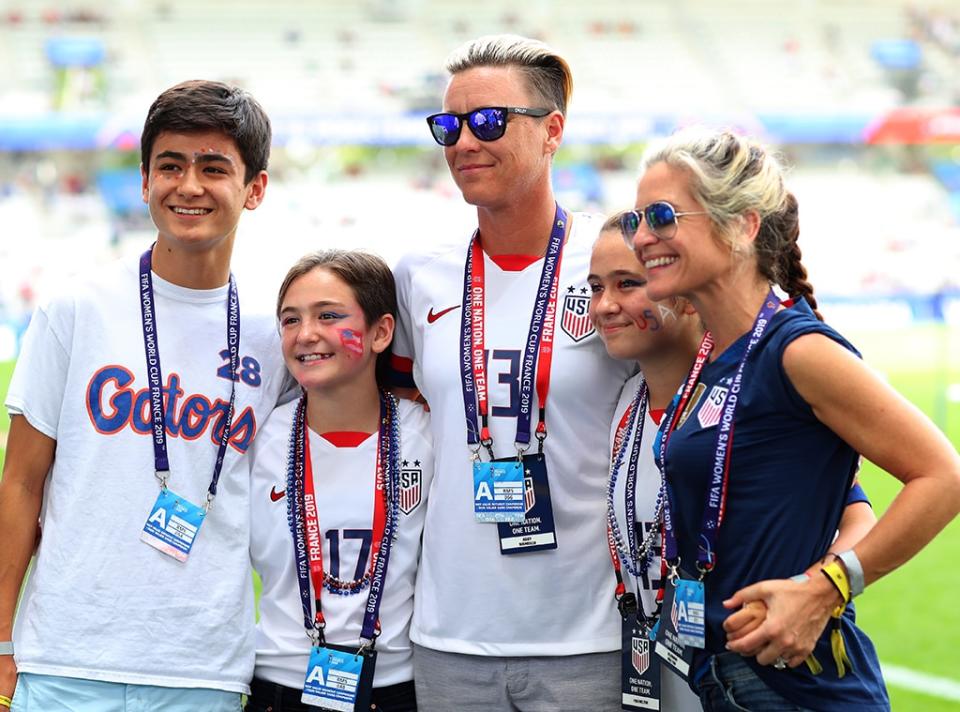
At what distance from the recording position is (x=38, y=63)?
2886 centimetres

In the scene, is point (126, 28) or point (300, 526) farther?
point (126, 28)

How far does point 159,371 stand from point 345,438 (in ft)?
1.78

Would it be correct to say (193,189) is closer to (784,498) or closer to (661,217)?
(661,217)

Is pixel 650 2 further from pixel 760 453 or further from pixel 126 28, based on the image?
pixel 760 453

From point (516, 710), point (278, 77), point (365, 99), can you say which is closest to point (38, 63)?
point (278, 77)

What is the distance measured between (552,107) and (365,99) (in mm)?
28502

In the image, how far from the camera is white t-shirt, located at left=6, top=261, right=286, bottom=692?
298cm

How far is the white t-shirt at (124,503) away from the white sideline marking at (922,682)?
14.5 ft

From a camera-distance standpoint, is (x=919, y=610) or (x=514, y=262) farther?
(x=919, y=610)

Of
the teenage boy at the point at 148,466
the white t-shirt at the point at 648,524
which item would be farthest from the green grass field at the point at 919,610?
the teenage boy at the point at 148,466

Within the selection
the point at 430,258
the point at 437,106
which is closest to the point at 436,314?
the point at 430,258

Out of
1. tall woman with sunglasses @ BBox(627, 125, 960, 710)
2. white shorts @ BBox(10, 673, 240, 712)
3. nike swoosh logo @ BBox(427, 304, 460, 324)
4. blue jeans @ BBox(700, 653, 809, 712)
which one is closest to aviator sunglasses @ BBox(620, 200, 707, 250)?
tall woman with sunglasses @ BBox(627, 125, 960, 710)

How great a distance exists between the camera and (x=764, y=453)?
2.53 metres

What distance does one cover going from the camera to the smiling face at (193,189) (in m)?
3.12
